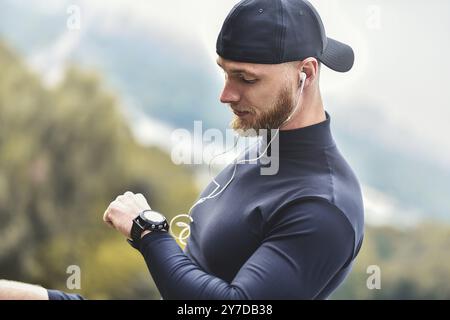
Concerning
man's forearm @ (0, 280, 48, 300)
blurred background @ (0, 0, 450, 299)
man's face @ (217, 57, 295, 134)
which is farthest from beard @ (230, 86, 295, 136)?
blurred background @ (0, 0, 450, 299)

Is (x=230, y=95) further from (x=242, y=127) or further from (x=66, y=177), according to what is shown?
(x=66, y=177)

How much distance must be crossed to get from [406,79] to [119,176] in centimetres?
444

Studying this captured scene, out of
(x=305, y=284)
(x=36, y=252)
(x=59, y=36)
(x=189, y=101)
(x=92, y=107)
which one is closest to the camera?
(x=305, y=284)

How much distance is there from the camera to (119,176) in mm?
10852

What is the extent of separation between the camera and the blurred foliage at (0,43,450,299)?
9.55m

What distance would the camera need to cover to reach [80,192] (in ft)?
35.8

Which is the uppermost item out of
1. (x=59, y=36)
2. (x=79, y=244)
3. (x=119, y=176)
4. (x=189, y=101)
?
(x=59, y=36)

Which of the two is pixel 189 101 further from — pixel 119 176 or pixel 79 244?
pixel 79 244

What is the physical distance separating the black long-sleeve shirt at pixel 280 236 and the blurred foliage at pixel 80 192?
778 centimetres

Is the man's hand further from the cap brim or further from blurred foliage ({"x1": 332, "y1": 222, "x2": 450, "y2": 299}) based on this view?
blurred foliage ({"x1": 332, "y1": 222, "x2": 450, "y2": 299})

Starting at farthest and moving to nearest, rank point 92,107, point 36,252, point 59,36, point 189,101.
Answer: point 59,36 → point 189,101 → point 92,107 → point 36,252

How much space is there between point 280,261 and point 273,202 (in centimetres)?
11

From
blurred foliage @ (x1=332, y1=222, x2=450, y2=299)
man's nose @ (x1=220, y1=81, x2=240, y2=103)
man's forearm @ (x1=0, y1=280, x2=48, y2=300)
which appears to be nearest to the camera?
man's nose @ (x1=220, y1=81, x2=240, y2=103)
